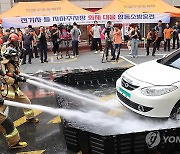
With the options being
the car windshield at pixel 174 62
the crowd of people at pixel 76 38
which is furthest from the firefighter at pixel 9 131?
the crowd of people at pixel 76 38

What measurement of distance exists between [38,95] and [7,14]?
9.60m

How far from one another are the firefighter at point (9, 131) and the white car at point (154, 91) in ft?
7.30

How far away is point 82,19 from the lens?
55.9ft

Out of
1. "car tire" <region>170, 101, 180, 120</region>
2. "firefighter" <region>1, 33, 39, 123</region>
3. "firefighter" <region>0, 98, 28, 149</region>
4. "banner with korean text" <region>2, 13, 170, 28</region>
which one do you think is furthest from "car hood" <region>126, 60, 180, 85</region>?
"banner with korean text" <region>2, 13, 170, 28</region>

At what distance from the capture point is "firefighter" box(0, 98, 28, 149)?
504 centimetres

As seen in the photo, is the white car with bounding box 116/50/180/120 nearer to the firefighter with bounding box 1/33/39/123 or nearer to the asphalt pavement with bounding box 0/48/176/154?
the asphalt pavement with bounding box 0/48/176/154

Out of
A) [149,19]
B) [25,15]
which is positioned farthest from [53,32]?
[149,19]

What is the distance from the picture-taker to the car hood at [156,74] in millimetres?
5324

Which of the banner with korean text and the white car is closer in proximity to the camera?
the white car

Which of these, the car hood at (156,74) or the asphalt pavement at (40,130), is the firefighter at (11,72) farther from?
the car hood at (156,74)

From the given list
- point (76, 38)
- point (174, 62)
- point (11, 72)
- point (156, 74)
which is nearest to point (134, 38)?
point (76, 38)

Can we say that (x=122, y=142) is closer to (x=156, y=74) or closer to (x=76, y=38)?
(x=156, y=74)

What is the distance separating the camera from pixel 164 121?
5.54m

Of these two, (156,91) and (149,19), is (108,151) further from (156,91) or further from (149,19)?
(149,19)
